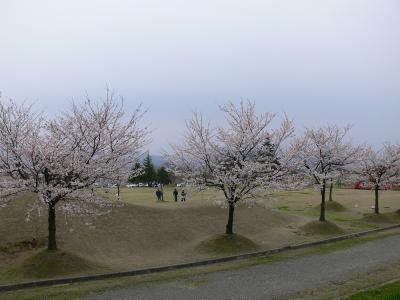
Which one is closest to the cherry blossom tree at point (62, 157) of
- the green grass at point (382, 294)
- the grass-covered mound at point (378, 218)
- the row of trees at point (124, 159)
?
the row of trees at point (124, 159)

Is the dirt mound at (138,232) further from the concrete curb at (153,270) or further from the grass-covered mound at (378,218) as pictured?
the grass-covered mound at (378,218)

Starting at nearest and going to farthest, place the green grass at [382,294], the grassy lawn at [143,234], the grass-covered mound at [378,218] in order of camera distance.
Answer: the green grass at [382,294] → the grassy lawn at [143,234] → the grass-covered mound at [378,218]

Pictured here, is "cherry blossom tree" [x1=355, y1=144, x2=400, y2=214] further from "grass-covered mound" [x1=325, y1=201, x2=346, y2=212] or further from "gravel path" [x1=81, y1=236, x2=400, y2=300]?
"gravel path" [x1=81, y1=236, x2=400, y2=300]

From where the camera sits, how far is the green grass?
9229 mm

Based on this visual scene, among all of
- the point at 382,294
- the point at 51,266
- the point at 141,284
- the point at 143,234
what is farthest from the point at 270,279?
the point at 143,234

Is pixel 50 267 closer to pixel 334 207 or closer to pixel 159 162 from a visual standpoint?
pixel 334 207

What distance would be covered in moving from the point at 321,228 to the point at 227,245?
644cm

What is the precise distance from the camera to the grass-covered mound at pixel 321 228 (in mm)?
21203

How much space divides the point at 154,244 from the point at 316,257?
258 inches

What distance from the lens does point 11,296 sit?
11.2 meters

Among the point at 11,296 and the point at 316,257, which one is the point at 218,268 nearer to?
the point at 316,257

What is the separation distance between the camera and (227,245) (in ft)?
56.6

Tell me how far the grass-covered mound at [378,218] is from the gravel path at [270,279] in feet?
31.7

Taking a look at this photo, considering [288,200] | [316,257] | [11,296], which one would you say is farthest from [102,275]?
[288,200]
